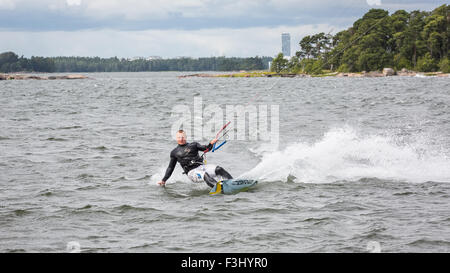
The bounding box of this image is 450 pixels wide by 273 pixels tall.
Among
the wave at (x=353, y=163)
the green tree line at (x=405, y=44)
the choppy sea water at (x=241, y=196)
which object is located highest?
the green tree line at (x=405, y=44)

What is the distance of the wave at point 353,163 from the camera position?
13656 mm

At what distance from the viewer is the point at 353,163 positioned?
15.4 metres

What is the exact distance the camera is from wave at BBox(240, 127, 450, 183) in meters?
13.7

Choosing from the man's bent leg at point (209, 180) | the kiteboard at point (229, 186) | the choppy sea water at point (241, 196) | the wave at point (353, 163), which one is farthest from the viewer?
A: the wave at point (353, 163)

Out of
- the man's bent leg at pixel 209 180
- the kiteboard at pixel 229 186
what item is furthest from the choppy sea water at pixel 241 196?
the man's bent leg at pixel 209 180

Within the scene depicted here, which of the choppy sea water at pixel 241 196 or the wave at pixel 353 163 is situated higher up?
the wave at pixel 353 163

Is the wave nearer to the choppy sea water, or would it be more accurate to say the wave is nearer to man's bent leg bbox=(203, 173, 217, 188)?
the choppy sea water

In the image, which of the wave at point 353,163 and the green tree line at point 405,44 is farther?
the green tree line at point 405,44

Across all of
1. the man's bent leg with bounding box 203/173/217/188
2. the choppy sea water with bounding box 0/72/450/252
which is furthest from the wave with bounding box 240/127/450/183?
the man's bent leg with bounding box 203/173/217/188

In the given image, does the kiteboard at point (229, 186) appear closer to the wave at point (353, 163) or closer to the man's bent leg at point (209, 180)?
the man's bent leg at point (209, 180)

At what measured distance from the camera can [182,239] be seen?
29.7 ft

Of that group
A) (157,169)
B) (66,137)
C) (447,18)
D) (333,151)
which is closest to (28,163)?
(157,169)

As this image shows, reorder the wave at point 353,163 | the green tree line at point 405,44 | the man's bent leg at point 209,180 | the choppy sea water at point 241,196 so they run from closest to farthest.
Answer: the choppy sea water at point 241,196
the man's bent leg at point 209,180
the wave at point 353,163
the green tree line at point 405,44
